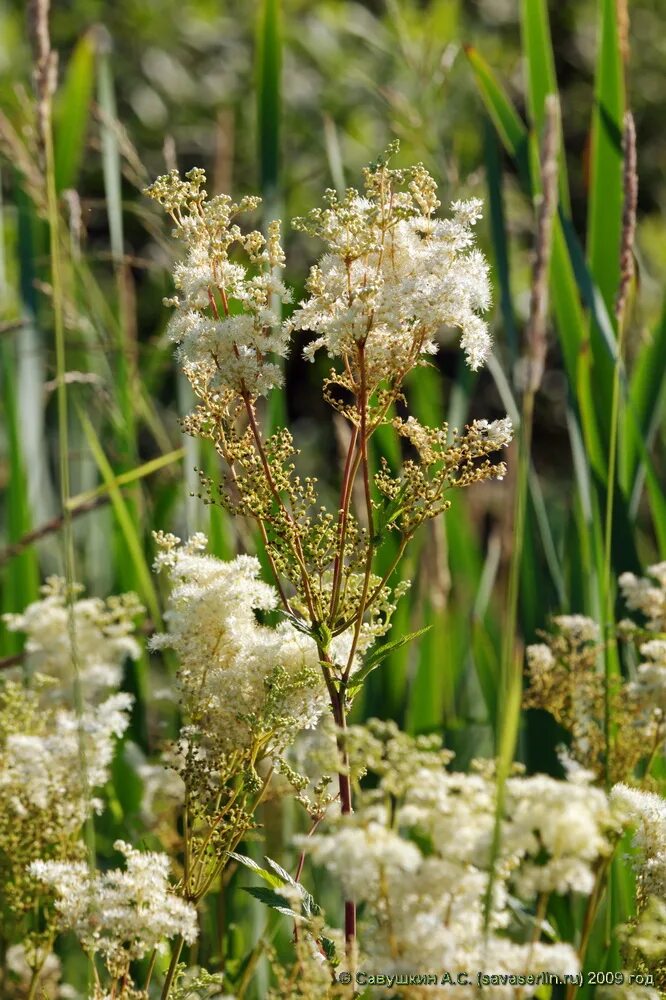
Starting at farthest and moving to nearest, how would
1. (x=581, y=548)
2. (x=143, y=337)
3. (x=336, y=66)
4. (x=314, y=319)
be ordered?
(x=143, y=337) < (x=336, y=66) < (x=581, y=548) < (x=314, y=319)

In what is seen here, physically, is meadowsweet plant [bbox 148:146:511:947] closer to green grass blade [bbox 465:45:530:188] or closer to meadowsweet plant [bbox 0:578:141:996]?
meadowsweet plant [bbox 0:578:141:996]

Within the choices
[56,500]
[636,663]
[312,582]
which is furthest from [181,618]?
[56,500]

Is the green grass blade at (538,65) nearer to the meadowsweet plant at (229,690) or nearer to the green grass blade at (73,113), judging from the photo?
the green grass blade at (73,113)

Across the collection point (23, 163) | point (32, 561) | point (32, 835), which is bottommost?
point (32, 835)

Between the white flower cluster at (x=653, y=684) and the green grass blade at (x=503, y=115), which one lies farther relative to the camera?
the green grass blade at (x=503, y=115)

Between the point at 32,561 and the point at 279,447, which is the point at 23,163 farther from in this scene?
the point at 279,447

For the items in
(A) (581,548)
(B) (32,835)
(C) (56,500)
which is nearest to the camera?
(B) (32,835)

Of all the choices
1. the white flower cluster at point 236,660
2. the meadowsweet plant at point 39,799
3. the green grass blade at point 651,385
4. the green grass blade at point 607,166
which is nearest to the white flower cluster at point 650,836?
the white flower cluster at point 236,660

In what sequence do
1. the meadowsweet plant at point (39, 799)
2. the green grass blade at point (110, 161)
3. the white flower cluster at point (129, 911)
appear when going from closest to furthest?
1. the white flower cluster at point (129, 911)
2. the meadowsweet plant at point (39, 799)
3. the green grass blade at point (110, 161)
